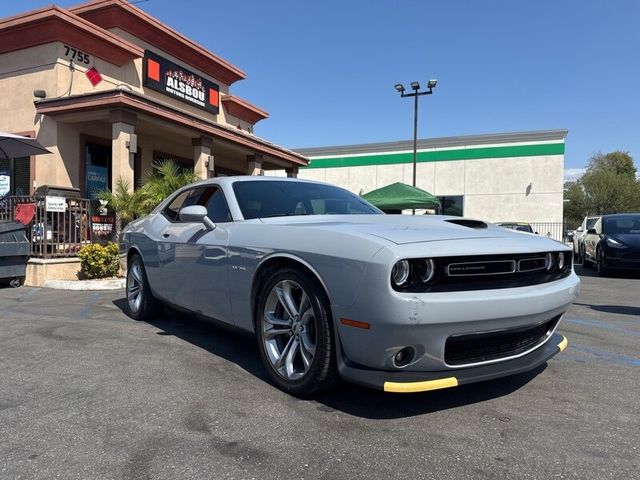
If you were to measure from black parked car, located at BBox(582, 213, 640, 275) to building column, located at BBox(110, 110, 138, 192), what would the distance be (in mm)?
10293

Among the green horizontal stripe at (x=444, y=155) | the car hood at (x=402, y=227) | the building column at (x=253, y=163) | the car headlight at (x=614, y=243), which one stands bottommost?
the car headlight at (x=614, y=243)

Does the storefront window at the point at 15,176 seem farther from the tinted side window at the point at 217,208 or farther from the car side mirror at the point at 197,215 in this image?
the car side mirror at the point at 197,215

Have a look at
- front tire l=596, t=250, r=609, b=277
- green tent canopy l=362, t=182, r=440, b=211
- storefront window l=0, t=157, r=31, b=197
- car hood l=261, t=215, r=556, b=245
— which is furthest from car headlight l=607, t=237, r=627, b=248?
storefront window l=0, t=157, r=31, b=197

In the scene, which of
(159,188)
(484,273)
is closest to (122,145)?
(159,188)

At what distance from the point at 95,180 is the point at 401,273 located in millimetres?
11514

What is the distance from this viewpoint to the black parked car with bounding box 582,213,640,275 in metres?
10.4

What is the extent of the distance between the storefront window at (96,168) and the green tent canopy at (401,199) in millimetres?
6589

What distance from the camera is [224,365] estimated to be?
371cm

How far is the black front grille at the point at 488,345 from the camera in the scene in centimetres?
263

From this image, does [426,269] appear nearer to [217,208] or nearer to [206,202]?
[217,208]

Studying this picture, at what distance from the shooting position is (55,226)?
9.05m

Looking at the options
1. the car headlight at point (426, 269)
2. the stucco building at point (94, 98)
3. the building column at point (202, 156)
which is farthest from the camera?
the building column at point (202, 156)

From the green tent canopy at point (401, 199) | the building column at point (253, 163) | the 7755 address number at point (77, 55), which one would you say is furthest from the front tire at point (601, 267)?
the 7755 address number at point (77, 55)

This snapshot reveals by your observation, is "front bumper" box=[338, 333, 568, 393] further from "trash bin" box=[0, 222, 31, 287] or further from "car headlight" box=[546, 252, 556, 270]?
"trash bin" box=[0, 222, 31, 287]
